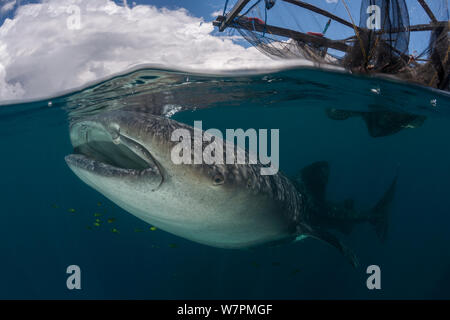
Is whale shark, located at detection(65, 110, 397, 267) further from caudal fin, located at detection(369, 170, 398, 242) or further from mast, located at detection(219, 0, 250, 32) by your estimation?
caudal fin, located at detection(369, 170, 398, 242)

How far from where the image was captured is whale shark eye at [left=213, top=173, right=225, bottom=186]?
2.67m

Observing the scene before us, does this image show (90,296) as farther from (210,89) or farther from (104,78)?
(210,89)

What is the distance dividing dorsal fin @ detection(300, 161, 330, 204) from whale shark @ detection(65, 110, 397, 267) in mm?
1281

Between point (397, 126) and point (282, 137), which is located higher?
point (397, 126)

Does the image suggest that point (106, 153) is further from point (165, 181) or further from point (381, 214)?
point (381, 214)

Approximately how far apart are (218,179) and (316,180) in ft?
12.3

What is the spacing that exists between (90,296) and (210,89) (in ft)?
31.0

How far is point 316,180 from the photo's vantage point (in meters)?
5.81

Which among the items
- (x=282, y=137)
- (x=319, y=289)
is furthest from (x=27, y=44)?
(x=282, y=137)

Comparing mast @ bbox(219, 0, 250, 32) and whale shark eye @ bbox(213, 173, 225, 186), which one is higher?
mast @ bbox(219, 0, 250, 32)

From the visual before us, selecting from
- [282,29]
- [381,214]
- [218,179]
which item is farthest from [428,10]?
[218,179]

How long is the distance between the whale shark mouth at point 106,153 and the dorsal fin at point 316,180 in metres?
3.79

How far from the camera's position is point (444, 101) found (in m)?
9.66

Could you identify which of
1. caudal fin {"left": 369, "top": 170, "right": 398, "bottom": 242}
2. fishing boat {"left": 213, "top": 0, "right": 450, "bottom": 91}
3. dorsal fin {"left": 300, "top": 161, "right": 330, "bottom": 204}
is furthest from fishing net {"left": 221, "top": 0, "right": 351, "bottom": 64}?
caudal fin {"left": 369, "top": 170, "right": 398, "bottom": 242}
